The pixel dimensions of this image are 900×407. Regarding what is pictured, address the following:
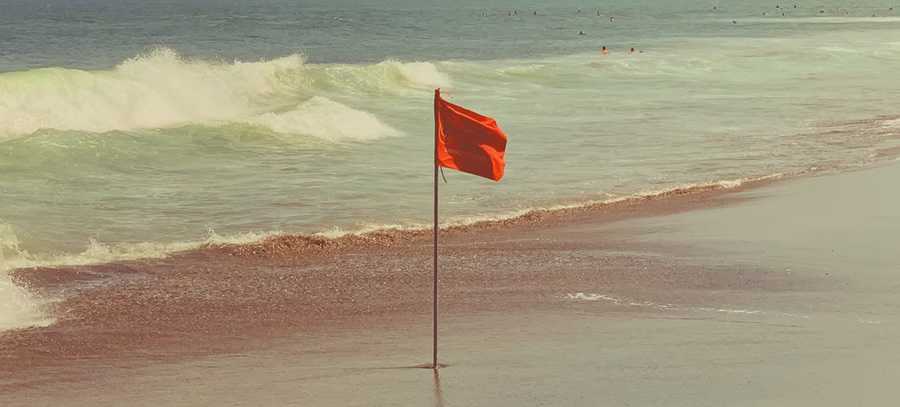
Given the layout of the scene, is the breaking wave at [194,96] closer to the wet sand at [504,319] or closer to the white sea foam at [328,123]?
the white sea foam at [328,123]

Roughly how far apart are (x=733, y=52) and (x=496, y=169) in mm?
49368

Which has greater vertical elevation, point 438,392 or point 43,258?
point 438,392

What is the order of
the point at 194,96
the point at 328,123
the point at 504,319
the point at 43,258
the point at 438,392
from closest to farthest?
the point at 438,392
the point at 504,319
the point at 43,258
the point at 328,123
the point at 194,96

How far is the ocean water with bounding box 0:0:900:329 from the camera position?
1705 cm

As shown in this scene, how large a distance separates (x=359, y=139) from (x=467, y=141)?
654 inches

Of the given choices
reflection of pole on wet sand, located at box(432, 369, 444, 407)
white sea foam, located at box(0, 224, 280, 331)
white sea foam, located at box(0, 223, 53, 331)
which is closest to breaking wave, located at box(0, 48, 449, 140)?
white sea foam, located at box(0, 224, 280, 331)

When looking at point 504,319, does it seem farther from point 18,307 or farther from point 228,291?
point 18,307

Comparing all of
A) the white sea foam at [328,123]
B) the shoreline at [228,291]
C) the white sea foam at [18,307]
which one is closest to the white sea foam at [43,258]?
the white sea foam at [18,307]

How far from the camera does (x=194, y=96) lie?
3306cm

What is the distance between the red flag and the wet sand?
147 centimetres

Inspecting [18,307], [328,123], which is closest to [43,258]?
[18,307]

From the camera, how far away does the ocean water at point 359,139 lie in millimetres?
17047

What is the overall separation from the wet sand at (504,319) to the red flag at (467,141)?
1466 millimetres

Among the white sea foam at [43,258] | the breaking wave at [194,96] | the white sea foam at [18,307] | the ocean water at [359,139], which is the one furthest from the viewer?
the breaking wave at [194,96]
